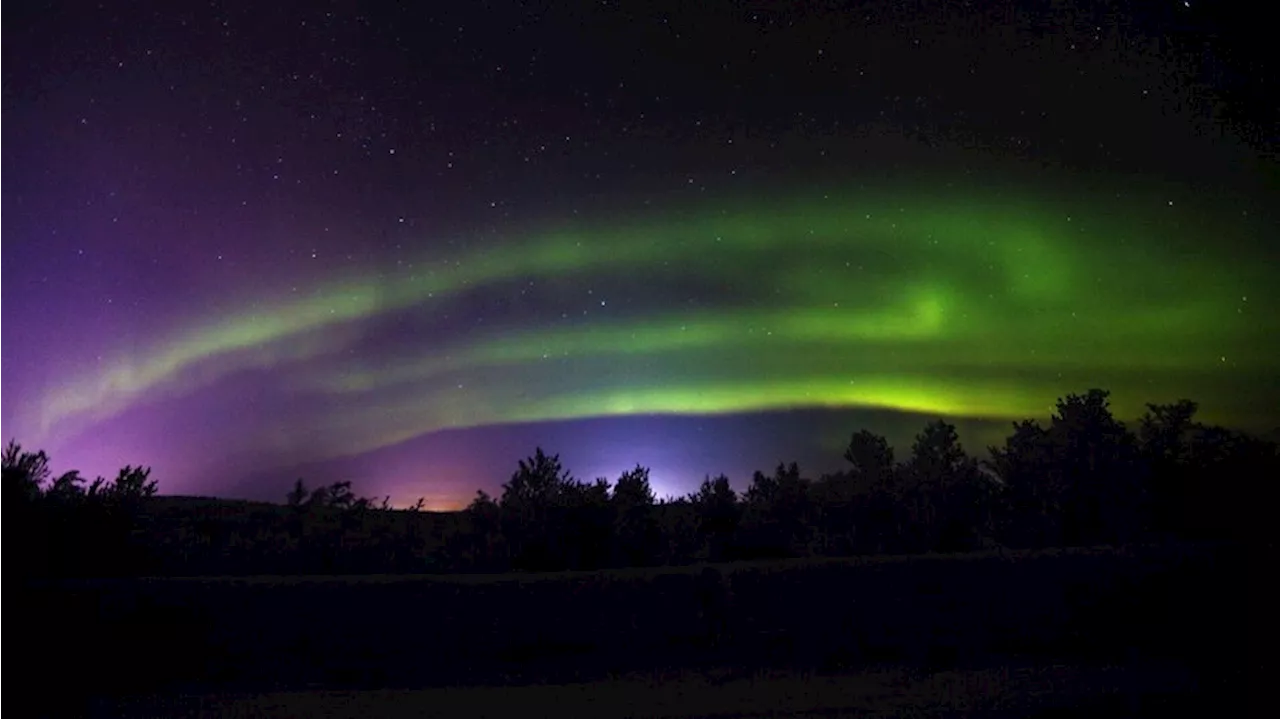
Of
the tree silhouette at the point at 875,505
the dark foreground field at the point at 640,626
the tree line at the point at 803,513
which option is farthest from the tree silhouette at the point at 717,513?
the dark foreground field at the point at 640,626

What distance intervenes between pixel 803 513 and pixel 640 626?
16.0 ft

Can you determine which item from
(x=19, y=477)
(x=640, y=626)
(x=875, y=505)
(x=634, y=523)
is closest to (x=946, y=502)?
(x=875, y=505)

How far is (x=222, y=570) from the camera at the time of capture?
1173 centimetres

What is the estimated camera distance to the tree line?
1152 cm

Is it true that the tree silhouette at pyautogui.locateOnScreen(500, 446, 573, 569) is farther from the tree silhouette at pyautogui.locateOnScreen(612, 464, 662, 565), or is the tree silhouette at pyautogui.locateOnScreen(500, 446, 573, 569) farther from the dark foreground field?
A: the dark foreground field

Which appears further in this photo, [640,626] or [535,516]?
[535,516]

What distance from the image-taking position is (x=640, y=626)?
8.25 metres

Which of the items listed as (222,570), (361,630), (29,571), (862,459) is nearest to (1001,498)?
(862,459)

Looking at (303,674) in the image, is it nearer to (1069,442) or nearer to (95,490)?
(95,490)

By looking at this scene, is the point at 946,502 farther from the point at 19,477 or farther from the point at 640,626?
the point at 19,477

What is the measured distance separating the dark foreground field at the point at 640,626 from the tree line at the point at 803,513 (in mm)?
2934

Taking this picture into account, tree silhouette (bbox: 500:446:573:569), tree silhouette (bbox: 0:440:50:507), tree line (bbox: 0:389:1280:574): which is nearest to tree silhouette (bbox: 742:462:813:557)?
tree line (bbox: 0:389:1280:574)

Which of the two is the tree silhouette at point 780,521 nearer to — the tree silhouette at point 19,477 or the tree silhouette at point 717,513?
the tree silhouette at point 717,513

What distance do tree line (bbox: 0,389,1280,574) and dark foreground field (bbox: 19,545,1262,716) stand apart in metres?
2.93
